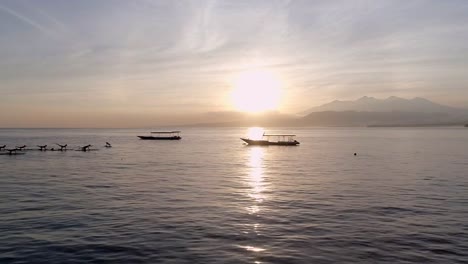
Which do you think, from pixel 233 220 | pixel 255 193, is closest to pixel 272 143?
pixel 255 193

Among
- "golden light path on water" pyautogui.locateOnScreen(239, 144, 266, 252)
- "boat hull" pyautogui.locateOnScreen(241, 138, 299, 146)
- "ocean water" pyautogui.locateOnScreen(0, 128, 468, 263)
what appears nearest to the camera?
"ocean water" pyautogui.locateOnScreen(0, 128, 468, 263)

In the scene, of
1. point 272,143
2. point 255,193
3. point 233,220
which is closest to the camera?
point 233,220

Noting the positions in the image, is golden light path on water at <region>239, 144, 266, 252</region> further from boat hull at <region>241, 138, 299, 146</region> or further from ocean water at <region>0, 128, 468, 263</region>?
boat hull at <region>241, 138, 299, 146</region>

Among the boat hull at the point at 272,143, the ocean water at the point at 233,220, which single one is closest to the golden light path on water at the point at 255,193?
the ocean water at the point at 233,220

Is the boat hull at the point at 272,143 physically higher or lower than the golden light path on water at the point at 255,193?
higher

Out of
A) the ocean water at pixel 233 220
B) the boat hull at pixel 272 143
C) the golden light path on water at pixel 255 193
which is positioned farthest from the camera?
the boat hull at pixel 272 143

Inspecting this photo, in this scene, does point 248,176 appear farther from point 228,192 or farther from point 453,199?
point 453,199

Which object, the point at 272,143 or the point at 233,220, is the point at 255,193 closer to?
the point at 233,220

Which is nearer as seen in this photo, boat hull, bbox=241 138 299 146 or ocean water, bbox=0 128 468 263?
ocean water, bbox=0 128 468 263

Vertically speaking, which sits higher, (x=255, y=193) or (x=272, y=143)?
(x=272, y=143)

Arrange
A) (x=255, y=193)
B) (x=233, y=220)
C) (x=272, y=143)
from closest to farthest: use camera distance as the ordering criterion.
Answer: (x=233, y=220) → (x=255, y=193) → (x=272, y=143)

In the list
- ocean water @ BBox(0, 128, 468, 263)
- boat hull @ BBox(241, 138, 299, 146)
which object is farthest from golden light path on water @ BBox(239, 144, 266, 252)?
boat hull @ BBox(241, 138, 299, 146)

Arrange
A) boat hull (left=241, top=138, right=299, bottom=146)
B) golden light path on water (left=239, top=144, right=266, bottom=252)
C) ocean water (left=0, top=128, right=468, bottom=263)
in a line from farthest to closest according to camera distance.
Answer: boat hull (left=241, top=138, right=299, bottom=146) → golden light path on water (left=239, top=144, right=266, bottom=252) → ocean water (left=0, top=128, right=468, bottom=263)

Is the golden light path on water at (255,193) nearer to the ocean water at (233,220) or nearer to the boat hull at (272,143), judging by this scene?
the ocean water at (233,220)
